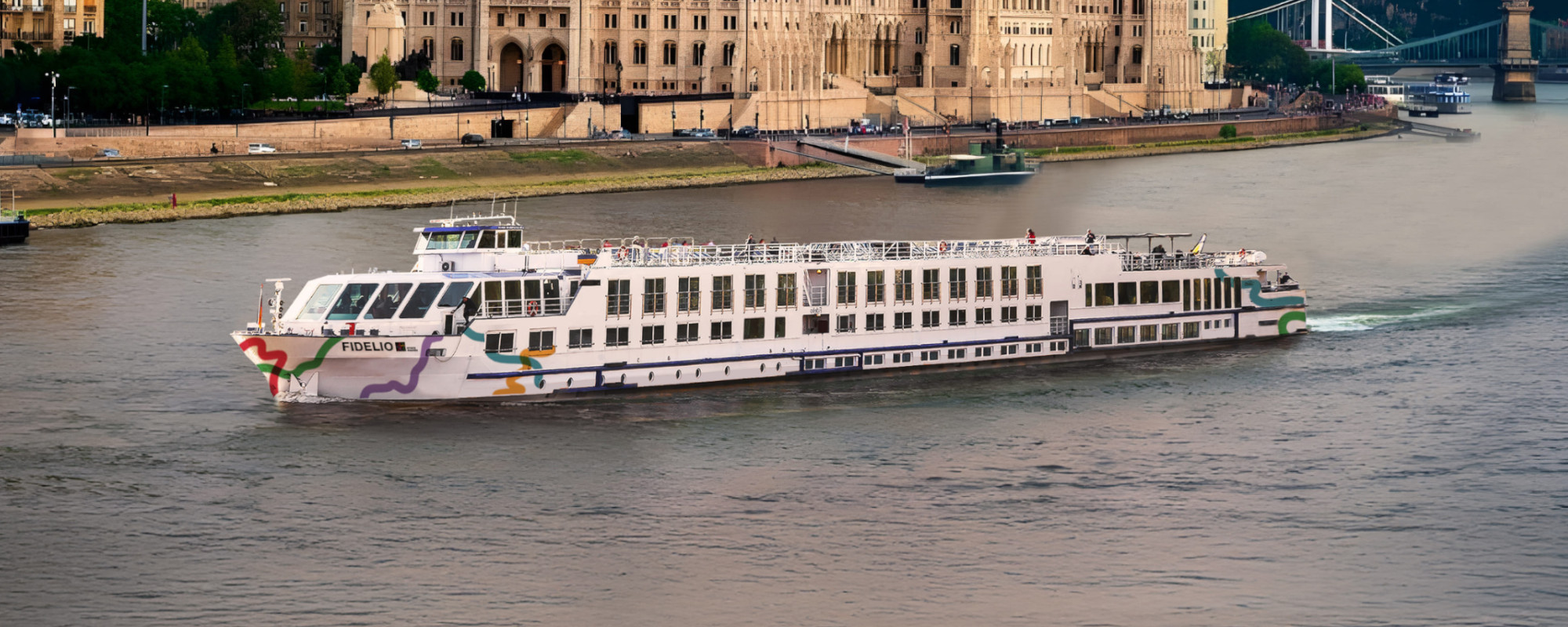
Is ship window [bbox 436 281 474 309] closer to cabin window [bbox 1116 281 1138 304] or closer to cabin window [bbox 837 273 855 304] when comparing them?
cabin window [bbox 837 273 855 304]

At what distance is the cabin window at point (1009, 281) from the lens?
2069 inches

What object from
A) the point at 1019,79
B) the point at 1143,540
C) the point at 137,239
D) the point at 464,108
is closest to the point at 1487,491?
the point at 1143,540

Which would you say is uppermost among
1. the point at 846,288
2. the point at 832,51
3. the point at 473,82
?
the point at 832,51

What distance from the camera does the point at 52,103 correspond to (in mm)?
98812

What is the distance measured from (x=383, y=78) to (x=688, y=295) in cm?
8038

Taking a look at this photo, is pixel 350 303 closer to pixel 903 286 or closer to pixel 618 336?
pixel 618 336

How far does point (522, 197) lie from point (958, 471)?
58.9 metres

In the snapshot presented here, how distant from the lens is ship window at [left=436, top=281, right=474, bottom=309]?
4596 cm

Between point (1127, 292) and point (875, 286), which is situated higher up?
point (875, 286)

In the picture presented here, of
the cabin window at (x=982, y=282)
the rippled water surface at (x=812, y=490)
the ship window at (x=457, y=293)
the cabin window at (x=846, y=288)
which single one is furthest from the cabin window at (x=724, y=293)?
the cabin window at (x=982, y=282)

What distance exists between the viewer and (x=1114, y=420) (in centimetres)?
4628

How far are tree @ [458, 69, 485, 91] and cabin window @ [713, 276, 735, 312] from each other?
87656 mm

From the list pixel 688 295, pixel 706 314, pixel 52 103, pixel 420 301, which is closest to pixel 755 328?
pixel 706 314

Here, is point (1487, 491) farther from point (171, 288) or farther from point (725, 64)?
point (725, 64)
